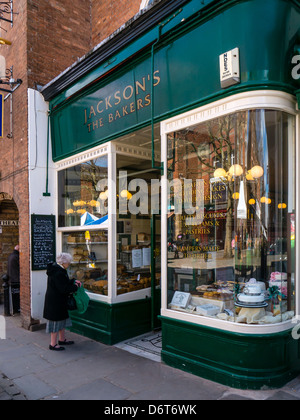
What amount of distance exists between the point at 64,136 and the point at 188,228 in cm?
394

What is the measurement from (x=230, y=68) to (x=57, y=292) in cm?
438

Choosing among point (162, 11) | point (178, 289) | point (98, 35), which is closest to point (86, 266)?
point (178, 289)

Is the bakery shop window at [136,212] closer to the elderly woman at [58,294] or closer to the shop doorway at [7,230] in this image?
the elderly woman at [58,294]

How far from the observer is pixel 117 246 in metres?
6.35

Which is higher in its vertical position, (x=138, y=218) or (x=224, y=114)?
(x=224, y=114)

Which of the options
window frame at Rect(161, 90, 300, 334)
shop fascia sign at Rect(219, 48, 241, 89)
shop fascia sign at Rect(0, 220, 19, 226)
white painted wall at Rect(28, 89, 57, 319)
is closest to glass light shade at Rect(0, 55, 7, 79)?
white painted wall at Rect(28, 89, 57, 319)

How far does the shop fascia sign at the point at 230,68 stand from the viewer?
13.3 ft

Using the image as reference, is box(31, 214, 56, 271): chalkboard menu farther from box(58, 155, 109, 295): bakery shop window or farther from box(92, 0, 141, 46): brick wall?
box(92, 0, 141, 46): brick wall

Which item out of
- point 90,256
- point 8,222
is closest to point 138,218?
point 90,256

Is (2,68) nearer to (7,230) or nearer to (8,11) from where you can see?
(8,11)

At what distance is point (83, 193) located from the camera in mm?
7324

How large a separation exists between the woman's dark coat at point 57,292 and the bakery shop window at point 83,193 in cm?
144

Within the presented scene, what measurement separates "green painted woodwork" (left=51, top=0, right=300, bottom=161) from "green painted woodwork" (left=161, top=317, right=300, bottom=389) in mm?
3054
